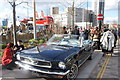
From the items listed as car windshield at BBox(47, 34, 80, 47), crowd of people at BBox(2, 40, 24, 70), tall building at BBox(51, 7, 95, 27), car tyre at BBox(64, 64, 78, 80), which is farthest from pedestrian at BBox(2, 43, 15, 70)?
tall building at BBox(51, 7, 95, 27)

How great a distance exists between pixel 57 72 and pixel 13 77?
1.70m

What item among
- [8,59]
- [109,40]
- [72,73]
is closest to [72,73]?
[72,73]

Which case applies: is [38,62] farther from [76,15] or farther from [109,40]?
[76,15]

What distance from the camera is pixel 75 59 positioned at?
3979 mm

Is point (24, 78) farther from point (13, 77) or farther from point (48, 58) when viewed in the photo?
point (48, 58)

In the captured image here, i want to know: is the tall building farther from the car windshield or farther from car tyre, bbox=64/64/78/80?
car tyre, bbox=64/64/78/80

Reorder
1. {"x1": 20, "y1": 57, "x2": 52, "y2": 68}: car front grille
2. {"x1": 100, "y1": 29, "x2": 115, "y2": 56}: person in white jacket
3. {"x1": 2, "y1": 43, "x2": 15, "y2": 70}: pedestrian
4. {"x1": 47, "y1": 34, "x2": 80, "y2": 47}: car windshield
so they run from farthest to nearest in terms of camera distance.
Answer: {"x1": 100, "y1": 29, "x2": 115, "y2": 56}: person in white jacket, {"x1": 47, "y1": 34, "x2": 80, "y2": 47}: car windshield, {"x1": 2, "y1": 43, "x2": 15, "y2": 70}: pedestrian, {"x1": 20, "y1": 57, "x2": 52, "y2": 68}: car front grille

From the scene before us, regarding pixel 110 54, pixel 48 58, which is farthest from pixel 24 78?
pixel 110 54

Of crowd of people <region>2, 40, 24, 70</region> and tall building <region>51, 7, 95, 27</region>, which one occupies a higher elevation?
tall building <region>51, 7, 95, 27</region>

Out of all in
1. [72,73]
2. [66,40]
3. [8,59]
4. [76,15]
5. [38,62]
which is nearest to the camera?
[38,62]

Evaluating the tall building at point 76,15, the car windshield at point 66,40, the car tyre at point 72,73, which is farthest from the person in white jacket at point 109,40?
the tall building at point 76,15

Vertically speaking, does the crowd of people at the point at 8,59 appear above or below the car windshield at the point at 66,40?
below

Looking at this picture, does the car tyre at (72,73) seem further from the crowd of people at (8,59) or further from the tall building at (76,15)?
the tall building at (76,15)

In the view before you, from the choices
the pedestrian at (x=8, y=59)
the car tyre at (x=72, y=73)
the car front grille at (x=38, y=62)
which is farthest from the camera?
the pedestrian at (x=8, y=59)
